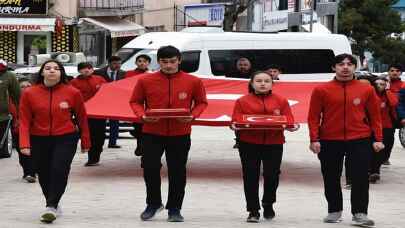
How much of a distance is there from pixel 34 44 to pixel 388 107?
30081mm

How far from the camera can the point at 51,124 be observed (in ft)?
40.4

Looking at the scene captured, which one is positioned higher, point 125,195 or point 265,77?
point 265,77

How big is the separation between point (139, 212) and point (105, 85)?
209 inches

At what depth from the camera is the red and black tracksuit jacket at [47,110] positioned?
40.3ft

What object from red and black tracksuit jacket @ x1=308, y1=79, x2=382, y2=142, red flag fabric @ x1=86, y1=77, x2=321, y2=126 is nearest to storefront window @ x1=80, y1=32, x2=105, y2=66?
red flag fabric @ x1=86, y1=77, x2=321, y2=126

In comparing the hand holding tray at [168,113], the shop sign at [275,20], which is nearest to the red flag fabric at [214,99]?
the hand holding tray at [168,113]

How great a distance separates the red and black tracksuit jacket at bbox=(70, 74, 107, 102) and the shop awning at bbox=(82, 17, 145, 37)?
29341mm

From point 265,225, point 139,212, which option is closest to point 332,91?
point 265,225

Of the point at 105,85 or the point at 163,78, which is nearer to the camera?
the point at 163,78

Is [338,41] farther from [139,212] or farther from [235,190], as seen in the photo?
[139,212]

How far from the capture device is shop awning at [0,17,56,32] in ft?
145

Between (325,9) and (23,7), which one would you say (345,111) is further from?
(325,9)

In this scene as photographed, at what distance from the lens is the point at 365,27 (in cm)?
8288

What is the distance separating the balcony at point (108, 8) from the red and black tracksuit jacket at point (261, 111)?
119ft
